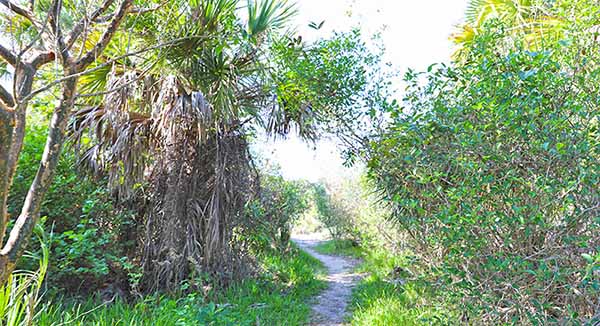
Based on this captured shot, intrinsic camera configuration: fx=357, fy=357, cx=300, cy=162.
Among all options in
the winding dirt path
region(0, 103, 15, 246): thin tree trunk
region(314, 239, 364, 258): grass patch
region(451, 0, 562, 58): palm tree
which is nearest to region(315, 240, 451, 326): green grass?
the winding dirt path

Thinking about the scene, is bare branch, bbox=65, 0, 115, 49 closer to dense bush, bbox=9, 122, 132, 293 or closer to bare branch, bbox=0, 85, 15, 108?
bare branch, bbox=0, 85, 15, 108

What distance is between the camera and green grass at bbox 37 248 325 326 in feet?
11.0

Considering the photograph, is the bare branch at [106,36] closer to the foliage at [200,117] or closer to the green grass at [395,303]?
the foliage at [200,117]

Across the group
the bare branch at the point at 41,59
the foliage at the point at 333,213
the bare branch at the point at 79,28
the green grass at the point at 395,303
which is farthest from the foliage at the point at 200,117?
the foliage at the point at 333,213

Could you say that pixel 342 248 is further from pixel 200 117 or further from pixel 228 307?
pixel 200 117

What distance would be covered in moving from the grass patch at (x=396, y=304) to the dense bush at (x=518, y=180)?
2.52 feet

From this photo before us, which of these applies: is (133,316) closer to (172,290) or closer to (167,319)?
(167,319)

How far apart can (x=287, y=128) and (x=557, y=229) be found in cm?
364

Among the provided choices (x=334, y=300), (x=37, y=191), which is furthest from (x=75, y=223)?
(x=334, y=300)

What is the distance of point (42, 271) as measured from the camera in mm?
2025

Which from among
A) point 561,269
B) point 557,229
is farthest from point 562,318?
point 557,229

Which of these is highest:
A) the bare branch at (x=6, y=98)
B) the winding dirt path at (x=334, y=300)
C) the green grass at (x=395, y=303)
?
the bare branch at (x=6, y=98)

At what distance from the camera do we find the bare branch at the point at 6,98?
2.11m

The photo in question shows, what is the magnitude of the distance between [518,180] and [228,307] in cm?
347
